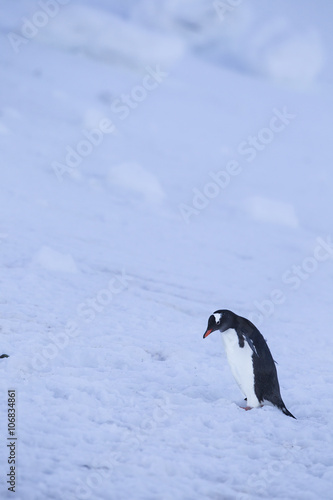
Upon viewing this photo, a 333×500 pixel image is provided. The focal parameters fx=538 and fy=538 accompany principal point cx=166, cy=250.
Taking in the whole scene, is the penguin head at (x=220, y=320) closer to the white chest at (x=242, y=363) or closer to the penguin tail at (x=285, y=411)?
the white chest at (x=242, y=363)

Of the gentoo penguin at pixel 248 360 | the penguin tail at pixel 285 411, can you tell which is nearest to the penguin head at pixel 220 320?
the gentoo penguin at pixel 248 360

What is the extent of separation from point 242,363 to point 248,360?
50 mm

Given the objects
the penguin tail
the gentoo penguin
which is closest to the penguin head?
the gentoo penguin

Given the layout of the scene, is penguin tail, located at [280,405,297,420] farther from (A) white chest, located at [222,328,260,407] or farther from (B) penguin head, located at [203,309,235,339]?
(B) penguin head, located at [203,309,235,339]

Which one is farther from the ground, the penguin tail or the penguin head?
the penguin head

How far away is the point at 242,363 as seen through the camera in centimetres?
402

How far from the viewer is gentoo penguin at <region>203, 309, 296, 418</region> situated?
4008mm

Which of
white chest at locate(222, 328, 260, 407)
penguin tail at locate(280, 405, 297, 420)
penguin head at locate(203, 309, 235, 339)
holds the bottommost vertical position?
penguin tail at locate(280, 405, 297, 420)

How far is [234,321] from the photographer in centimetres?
401

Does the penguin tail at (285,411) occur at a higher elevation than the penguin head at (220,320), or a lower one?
lower

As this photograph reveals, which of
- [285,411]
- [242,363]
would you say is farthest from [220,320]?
[285,411]

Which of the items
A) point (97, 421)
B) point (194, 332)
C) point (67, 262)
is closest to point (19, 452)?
point (97, 421)

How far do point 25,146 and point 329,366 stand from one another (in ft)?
47.6

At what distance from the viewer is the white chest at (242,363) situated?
4.02 meters
